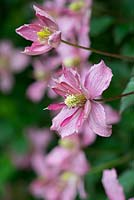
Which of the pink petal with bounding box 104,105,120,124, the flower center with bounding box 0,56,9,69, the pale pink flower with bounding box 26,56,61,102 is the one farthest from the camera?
the flower center with bounding box 0,56,9,69

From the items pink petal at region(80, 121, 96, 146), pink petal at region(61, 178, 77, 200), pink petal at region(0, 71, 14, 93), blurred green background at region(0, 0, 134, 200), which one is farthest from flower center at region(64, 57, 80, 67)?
pink petal at region(0, 71, 14, 93)

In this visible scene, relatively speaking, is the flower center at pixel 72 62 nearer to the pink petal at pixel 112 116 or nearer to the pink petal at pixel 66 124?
the pink petal at pixel 112 116

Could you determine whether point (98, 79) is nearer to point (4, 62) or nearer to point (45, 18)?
point (45, 18)

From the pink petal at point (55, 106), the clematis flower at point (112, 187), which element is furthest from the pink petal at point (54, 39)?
the clematis flower at point (112, 187)

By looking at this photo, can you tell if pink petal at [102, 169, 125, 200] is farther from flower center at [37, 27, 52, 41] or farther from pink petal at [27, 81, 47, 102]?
pink petal at [27, 81, 47, 102]

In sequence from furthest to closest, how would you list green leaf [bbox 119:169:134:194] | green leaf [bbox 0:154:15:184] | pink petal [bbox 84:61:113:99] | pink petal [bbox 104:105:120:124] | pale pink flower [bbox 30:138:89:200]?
green leaf [bbox 0:154:15:184] → pale pink flower [bbox 30:138:89:200] → pink petal [bbox 104:105:120:124] → green leaf [bbox 119:169:134:194] → pink petal [bbox 84:61:113:99]

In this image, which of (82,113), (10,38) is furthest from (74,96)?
(10,38)

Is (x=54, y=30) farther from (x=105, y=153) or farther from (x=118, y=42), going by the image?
(x=105, y=153)
